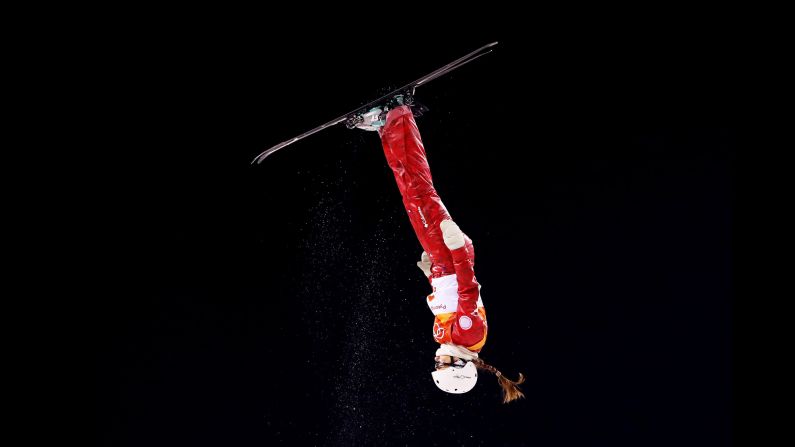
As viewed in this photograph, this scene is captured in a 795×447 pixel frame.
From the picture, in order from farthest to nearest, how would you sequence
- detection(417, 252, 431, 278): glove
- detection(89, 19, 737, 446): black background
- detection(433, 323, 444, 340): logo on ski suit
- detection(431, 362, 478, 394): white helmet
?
detection(89, 19, 737, 446): black background, detection(417, 252, 431, 278): glove, detection(433, 323, 444, 340): logo on ski suit, detection(431, 362, 478, 394): white helmet

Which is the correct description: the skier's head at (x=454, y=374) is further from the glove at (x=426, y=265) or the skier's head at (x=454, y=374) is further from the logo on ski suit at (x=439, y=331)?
the glove at (x=426, y=265)

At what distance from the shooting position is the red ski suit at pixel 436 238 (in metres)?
3.17

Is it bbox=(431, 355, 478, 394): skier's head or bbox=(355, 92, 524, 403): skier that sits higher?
bbox=(355, 92, 524, 403): skier

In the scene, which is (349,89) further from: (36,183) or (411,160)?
(36,183)

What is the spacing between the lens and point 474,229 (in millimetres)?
4402

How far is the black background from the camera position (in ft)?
12.7

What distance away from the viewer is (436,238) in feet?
10.6

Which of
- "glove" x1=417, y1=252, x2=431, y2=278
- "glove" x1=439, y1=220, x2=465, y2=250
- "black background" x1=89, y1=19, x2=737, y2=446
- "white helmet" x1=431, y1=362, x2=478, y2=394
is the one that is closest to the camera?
"glove" x1=439, y1=220, x2=465, y2=250

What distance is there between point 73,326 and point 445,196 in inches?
84.1

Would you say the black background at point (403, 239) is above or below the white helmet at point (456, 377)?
above

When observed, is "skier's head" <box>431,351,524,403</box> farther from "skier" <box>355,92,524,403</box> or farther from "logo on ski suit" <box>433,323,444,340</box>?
"logo on ski suit" <box>433,323,444,340</box>

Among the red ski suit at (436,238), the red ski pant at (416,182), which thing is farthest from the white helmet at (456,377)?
the red ski pant at (416,182)

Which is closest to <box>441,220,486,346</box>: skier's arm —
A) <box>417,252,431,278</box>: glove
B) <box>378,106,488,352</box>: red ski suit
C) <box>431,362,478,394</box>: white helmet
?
<box>378,106,488,352</box>: red ski suit

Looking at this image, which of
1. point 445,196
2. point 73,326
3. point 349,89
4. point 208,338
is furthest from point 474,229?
point 73,326
